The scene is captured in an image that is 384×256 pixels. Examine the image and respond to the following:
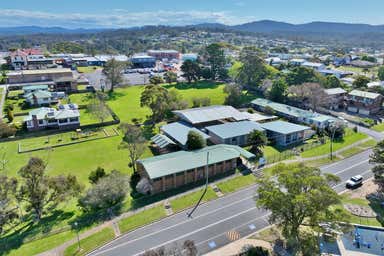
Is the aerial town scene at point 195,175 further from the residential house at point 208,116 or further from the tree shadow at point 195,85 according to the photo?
the tree shadow at point 195,85

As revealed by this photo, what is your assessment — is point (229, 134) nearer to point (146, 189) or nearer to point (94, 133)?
point (146, 189)

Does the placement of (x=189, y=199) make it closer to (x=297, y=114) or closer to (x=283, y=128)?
(x=283, y=128)

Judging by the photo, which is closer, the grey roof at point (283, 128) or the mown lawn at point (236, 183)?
the mown lawn at point (236, 183)

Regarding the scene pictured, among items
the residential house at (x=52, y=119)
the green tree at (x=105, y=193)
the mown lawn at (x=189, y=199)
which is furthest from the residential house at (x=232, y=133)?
the residential house at (x=52, y=119)

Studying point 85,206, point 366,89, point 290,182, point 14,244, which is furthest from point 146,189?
point 366,89

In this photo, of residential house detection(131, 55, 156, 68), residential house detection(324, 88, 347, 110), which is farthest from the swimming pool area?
residential house detection(131, 55, 156, 68)

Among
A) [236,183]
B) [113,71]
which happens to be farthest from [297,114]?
[113,71]

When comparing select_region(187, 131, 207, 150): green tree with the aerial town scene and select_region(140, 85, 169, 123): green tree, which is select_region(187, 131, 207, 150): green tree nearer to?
the aerial town scene
